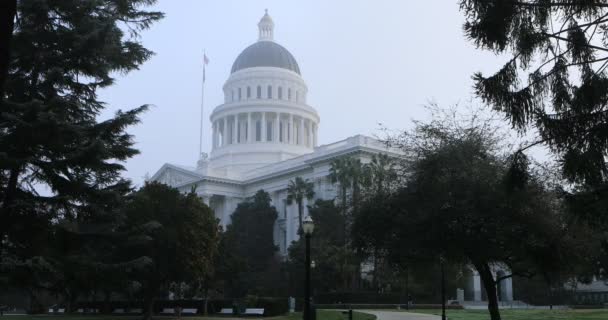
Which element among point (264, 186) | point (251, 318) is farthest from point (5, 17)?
point (264, 186)

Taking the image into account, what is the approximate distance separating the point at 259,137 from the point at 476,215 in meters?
89.7

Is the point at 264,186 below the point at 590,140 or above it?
above

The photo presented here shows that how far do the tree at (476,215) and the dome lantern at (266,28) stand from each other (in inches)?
3917

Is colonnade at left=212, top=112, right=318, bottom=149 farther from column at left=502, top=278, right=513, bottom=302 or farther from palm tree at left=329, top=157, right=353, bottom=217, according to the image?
column at left=502, top=278, right=513, bottom=302

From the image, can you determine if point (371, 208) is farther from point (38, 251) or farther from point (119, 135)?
point (38, 251)

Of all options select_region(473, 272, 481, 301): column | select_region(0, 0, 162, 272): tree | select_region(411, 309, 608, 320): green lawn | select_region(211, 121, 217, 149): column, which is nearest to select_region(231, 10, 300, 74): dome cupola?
select_region(211, 121, 217, 149): column

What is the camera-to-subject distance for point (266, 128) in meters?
109

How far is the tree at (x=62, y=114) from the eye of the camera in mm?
21516

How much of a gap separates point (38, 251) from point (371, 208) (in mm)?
11420

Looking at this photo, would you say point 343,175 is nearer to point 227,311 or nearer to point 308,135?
point 227,311

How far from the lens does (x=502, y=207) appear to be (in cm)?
2108

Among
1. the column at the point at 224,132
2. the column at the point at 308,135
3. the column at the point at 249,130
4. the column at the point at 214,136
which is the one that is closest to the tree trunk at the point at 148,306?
the column at the point at 249,130

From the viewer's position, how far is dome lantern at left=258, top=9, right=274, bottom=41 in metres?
119

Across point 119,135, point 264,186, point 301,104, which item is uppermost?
point 301,104
